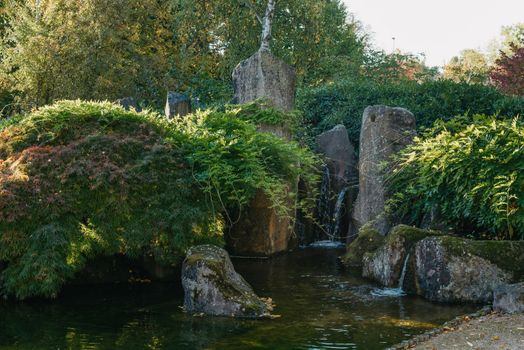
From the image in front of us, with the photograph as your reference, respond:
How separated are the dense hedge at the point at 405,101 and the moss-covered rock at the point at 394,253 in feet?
18.5

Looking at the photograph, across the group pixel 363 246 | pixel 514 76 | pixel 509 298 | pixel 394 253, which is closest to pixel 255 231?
pixel 363 246

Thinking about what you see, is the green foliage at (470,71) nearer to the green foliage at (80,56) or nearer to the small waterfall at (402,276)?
the small waterfall at (402,276)

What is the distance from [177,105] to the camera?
42.5ft

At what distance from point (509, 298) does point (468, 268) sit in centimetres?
96

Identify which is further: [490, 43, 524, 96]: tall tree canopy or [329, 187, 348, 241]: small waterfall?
[490, 43, 524, 96]: tall tree canopy

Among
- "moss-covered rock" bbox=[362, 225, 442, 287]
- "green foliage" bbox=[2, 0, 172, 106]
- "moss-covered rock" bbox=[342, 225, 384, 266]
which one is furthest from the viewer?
"green foliage" bbox=[2, 0, 172, 106]

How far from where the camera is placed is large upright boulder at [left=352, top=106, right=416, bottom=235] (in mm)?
11531

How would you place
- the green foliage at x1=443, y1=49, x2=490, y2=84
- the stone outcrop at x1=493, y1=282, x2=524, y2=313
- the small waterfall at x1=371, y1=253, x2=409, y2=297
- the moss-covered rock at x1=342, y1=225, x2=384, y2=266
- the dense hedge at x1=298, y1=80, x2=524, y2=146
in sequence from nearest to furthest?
the stone outcrop at x1=493, y1=282, x2=524, y2=313, the small waterfall at x1=371, y1=253, x2=409, y2=297, the moss-covered rock at x1=342, y1=225, x2=384, y2=266, the dense hedge at x1=298, y1=80, x2=524, y2=146, the green foliage at x1=443, y1=49, x2=490, y2=84

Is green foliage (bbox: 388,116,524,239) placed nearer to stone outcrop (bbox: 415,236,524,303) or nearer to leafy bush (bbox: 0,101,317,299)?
stone outcrop (bbox: 415,236,524,303)

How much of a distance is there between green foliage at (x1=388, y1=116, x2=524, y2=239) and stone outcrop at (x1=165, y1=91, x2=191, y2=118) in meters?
4.62

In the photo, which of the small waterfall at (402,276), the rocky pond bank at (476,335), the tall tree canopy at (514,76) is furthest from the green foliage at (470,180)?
the tall tree canopy at (514,76)

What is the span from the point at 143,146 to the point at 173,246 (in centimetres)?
163

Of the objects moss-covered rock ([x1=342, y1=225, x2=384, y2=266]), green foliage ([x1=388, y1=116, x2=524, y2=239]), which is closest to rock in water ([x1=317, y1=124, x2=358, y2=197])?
green foliage ([x1=388, y1=116, x2=524, y2=239])

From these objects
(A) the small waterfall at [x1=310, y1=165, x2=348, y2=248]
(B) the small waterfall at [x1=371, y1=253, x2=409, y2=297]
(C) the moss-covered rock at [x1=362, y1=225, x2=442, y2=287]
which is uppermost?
(A) the small waterfall at [x1=310, y1=165, x2=348, y2=248]
